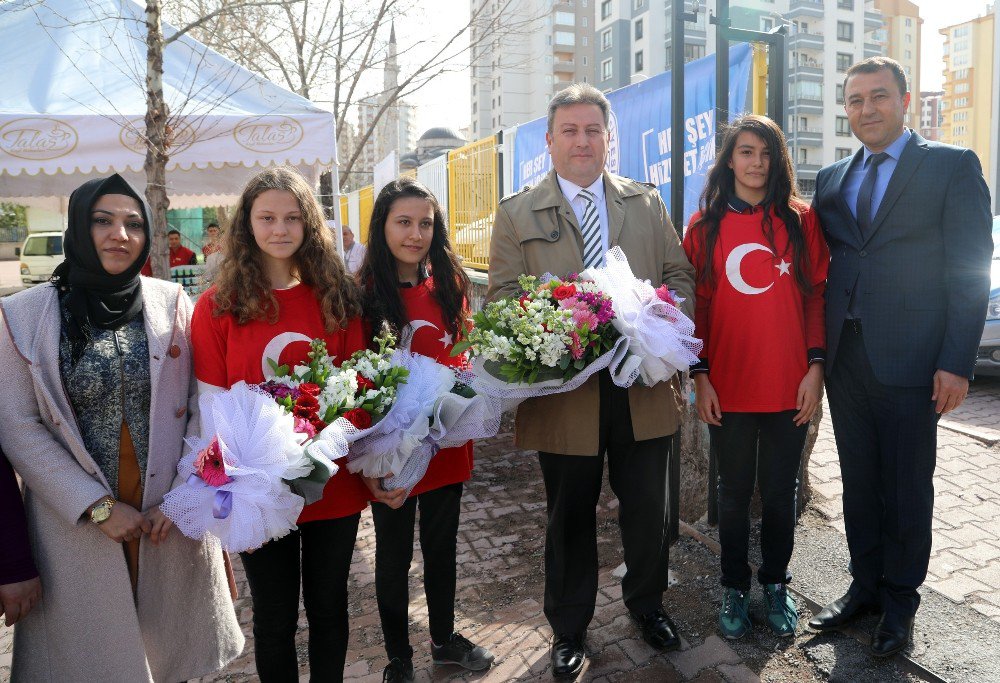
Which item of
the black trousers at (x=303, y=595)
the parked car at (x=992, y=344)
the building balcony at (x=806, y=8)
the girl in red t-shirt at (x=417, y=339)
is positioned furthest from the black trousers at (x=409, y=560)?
the building balcony at (x=806, y=8)

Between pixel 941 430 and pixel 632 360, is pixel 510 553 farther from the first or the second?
pixel 941 430

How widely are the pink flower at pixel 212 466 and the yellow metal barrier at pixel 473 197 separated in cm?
594

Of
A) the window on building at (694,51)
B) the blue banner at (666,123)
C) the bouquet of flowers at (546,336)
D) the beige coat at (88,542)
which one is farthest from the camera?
the window on building at (694,51)

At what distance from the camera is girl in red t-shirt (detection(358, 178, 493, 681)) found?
9.39 ft

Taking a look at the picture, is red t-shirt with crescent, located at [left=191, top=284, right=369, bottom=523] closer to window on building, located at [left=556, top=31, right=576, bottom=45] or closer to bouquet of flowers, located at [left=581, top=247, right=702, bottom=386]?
Result: bouquet of flowers, located at [left=581, top=247, right=702, bottom=386]

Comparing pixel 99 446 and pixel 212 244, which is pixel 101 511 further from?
pixel 212 244

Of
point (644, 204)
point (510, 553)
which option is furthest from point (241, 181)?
point (644, 204)

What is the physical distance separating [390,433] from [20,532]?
1.18 m

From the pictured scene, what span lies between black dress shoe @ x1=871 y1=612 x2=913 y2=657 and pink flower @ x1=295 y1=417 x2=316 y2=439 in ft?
7.94

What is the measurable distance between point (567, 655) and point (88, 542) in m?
1.87

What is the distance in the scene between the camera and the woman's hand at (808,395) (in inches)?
115

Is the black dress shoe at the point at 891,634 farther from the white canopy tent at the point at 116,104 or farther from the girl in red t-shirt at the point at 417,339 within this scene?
the white canopy tent at the point at 116,104

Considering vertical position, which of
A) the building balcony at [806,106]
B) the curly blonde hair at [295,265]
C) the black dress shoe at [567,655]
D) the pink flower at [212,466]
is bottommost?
the black dress shoe at [567,655]

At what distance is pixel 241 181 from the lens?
8.48 meters
